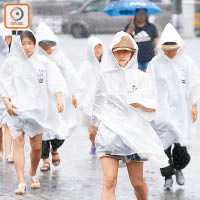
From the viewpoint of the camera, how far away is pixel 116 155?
682 cm

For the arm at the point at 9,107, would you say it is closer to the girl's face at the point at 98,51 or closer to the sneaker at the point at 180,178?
the sneaker at the point at 180,178

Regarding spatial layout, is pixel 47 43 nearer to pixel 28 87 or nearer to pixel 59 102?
pixel 28 87

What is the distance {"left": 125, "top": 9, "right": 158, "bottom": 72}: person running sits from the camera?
507 inches

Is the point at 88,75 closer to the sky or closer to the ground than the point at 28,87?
closer to the sky

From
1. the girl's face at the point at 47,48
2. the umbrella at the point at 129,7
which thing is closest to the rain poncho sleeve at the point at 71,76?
the girl's face at the point at 47,48

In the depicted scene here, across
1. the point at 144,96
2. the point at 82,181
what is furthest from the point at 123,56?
the point at 82,181

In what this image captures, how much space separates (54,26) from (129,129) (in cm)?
2869

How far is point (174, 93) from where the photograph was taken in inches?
336

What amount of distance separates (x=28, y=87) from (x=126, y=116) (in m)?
1.82

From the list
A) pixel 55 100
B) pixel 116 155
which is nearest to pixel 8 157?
pixel 55 100

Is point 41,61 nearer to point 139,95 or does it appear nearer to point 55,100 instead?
point 55,100

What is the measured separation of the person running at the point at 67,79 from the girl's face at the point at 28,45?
49.7 inches

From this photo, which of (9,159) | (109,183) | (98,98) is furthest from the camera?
(9,159)

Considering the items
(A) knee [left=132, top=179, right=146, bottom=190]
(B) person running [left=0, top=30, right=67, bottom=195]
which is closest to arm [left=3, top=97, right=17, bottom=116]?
(B) person running [left=0, top=30, right=67, bottom=195]
